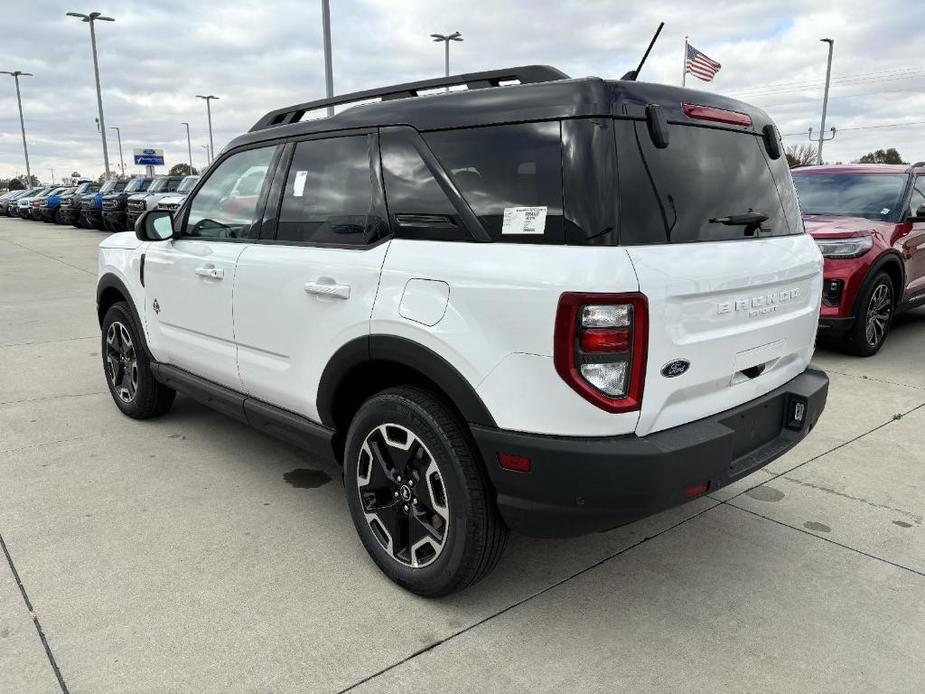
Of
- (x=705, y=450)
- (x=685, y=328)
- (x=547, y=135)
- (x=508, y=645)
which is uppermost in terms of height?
(x=547, y=135)

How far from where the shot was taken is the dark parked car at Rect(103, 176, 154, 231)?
23.1 metres

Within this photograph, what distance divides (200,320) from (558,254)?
231 cm

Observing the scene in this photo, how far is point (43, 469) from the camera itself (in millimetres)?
3930

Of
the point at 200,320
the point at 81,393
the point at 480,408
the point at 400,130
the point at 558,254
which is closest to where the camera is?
the point at 558,254

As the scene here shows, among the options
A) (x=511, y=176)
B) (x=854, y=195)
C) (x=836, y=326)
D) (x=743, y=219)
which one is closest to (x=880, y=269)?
(x=836, y=326)

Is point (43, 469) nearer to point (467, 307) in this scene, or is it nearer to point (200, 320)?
point (200, 320)

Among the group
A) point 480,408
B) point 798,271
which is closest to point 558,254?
point 480,408

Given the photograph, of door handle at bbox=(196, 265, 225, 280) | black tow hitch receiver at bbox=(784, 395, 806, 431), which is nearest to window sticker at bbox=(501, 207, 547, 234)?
black tow hitch receiver at bbox=(784, 395, 806, 431)

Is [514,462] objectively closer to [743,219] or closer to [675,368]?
[675,368]

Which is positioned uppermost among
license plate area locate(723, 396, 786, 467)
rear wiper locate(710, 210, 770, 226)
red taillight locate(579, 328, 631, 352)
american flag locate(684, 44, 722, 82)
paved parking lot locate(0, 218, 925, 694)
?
american flag locate(684, 44, 722, 82)

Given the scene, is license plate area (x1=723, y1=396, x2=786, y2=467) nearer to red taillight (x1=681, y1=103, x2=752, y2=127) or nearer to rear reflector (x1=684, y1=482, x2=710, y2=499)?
rear reflector (x1=684, y1=482, x2=710, y2=499)

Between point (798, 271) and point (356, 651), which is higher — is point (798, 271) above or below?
above

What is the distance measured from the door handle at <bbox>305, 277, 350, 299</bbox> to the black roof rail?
2.97 feet

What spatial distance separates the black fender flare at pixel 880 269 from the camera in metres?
6.26
